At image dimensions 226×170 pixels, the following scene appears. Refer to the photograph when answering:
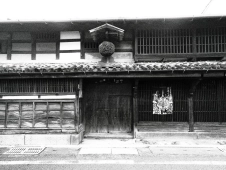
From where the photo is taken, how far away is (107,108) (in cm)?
975

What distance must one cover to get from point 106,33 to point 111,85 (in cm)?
281

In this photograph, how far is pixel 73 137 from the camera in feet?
27.0

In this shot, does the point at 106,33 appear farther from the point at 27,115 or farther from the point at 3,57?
the point at 3,57

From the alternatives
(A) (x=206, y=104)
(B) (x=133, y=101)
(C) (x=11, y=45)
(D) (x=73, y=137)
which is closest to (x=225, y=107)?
(A) (x=206, y=104)

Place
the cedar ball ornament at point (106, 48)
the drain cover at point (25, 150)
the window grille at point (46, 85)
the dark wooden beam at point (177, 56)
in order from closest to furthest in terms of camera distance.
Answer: the drain cover at point (25, 150), the window grille at point (46, 85), the cedar ball ornament at point (106, 48), the dark wooden beam at point (177, 56)

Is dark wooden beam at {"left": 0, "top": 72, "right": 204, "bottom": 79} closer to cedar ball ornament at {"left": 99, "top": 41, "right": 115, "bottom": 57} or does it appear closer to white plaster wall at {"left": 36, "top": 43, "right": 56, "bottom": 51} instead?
cedar ball ornament at {"left": 99, "top": 41, "right": 115, "bottom": 57}

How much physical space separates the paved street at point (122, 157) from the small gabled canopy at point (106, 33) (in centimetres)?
549

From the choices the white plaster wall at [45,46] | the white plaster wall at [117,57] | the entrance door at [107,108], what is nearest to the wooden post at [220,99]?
the entrance door at [107,108]

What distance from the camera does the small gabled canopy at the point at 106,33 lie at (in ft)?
29.3

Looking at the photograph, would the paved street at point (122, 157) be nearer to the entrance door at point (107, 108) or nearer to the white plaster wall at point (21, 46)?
the entrance door at point (107, 108)

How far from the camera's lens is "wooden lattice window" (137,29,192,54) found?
961 centimetres

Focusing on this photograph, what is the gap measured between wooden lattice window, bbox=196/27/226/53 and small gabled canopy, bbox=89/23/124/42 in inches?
168

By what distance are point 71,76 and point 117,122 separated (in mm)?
3727

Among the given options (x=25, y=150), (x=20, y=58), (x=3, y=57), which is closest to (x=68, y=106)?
(x=25, y=150)
